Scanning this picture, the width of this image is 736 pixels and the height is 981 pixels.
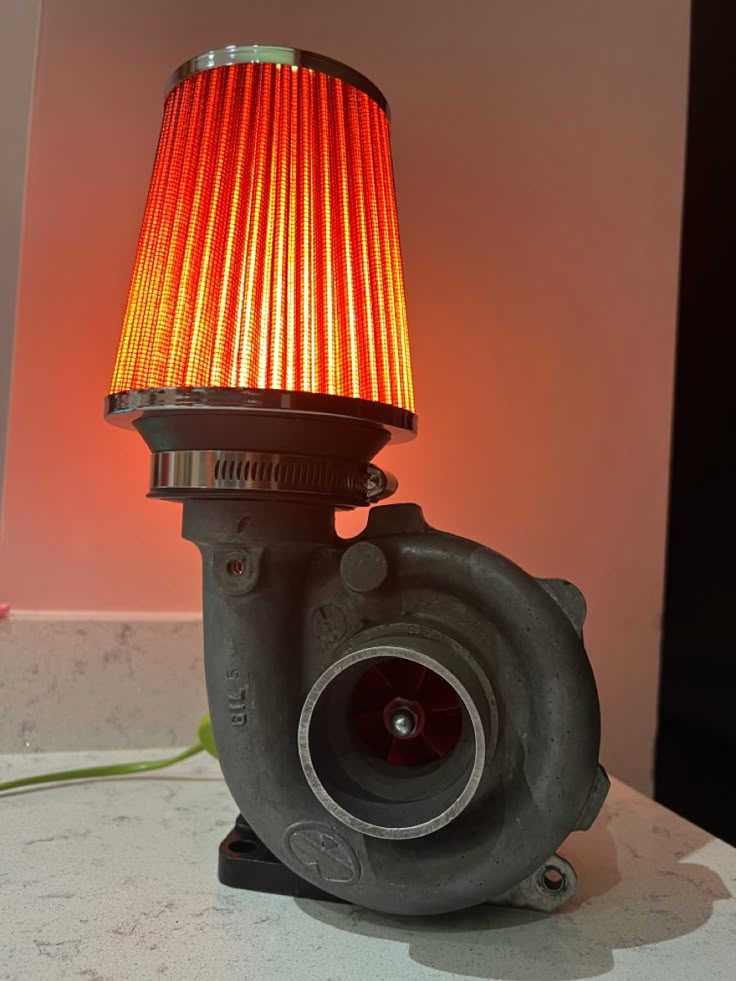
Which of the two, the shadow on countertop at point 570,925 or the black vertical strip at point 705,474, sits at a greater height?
the black vertical strip at point 705,474

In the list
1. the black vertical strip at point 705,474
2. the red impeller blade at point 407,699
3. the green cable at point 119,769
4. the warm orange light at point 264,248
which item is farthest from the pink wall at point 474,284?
the red impeller blade at point 407,699

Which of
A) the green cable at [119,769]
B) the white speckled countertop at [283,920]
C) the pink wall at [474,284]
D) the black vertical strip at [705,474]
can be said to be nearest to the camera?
the white speckled countertop at [283,920]

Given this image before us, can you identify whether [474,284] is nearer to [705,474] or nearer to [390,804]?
[705,474]

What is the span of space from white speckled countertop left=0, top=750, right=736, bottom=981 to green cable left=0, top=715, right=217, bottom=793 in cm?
5

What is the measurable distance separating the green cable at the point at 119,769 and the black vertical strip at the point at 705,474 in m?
0.60

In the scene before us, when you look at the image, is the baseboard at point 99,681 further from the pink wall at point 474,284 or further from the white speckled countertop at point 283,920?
the white speckled countertop at point 283,920

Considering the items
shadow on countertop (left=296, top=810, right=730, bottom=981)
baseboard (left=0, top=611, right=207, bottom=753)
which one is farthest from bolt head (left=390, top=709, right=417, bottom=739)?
baseboard (left=0, top=611, right=207, bottom=753)

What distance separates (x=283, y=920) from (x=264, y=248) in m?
0.49

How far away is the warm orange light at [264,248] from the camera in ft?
1.99

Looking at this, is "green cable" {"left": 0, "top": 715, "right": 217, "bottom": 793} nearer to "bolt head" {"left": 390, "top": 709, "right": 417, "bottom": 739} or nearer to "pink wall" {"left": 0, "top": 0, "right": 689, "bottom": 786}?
"pink wall" {"left": 0, "top": 0, "right": 689, "bottom": 786}

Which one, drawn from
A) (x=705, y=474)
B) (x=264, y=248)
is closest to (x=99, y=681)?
(x=264, y=248)

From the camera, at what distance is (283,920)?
577 mm

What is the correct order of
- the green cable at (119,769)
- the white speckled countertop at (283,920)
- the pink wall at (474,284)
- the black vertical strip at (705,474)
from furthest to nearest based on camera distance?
1. the black vertical strip at (705,474)
2. the pink wall at (474,284)
3. the green cable at (119,769)
4. the white speckled countertop at (283,920)

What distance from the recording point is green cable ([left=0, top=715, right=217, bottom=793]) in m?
0.81
